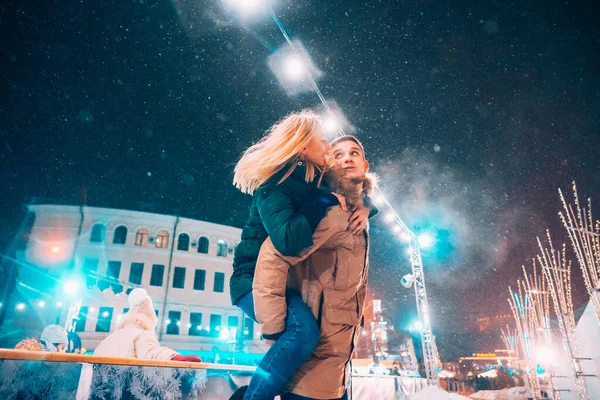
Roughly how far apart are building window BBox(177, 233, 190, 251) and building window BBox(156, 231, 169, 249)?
988mm

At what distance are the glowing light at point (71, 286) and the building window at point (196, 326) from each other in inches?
339

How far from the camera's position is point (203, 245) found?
30.8 metres

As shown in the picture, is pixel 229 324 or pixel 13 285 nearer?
pixel 13 285

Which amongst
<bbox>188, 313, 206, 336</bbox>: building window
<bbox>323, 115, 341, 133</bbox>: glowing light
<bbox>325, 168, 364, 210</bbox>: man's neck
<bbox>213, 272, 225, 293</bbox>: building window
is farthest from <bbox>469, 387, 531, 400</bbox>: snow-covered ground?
<bbox>325, 168, 364, 210</bbox>: man's neck

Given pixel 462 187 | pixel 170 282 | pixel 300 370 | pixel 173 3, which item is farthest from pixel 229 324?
pixel 300 370

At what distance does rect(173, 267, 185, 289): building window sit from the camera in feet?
93.4

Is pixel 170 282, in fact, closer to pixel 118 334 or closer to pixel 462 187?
pixel 462 187

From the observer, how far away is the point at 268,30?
31.9ft

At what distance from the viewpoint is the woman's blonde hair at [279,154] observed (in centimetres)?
192

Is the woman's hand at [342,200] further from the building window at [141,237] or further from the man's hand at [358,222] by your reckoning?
the building window at [141,237]

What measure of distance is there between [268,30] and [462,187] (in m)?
11.2

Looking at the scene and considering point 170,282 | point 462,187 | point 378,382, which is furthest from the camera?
point 170,282

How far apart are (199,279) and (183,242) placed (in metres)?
3.57

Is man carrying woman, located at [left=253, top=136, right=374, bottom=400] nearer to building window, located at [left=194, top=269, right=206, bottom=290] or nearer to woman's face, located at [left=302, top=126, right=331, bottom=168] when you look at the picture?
woman's face, located at [left=302, top=126, right=331, bottom=168]
